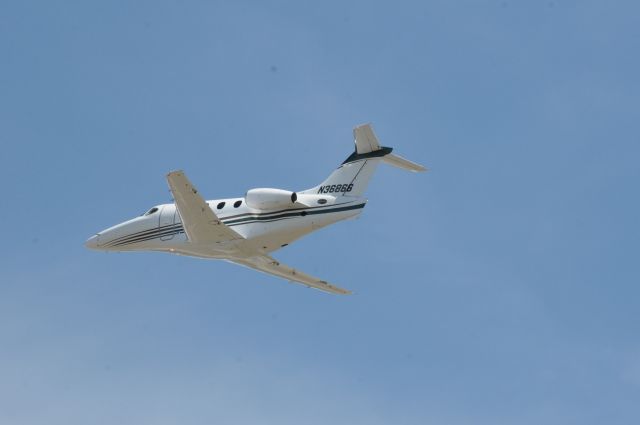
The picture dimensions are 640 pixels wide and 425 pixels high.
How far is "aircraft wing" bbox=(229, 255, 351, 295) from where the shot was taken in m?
44.4

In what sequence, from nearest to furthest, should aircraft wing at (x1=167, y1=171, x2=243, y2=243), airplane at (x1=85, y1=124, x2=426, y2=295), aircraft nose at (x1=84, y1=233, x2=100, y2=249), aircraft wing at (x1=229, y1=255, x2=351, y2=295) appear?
aircraft wing at (x1=167, y1=171, x2=243, y2=243) → airplane at (x1=85, y1=124, x2=426, y2=295) → aircraft wing at (x1=229, y1=255, x2=351, y2=295) → aircraft nose at (x1=84, y1=233, x2=100, y2=249)

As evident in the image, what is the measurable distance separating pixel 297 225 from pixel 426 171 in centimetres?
544

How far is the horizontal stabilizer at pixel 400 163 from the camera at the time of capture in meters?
41.5

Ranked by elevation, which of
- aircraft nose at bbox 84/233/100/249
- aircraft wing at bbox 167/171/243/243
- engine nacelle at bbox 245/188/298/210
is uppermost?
aircraft nose at bbox 84/233/100/249

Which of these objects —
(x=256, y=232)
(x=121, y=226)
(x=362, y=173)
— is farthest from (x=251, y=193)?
(x=121, y=226)

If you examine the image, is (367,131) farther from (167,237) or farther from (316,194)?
(167,237)

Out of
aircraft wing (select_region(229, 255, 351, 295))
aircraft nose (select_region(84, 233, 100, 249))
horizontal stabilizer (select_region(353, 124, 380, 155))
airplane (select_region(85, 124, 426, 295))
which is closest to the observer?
airplane (select_region(85, 124, 426, 295))

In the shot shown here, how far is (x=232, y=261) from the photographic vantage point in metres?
44.9

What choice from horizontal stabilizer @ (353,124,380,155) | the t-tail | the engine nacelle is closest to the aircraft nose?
the engine nacelle

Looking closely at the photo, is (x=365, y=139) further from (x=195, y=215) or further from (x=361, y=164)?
(x=195, y=215)

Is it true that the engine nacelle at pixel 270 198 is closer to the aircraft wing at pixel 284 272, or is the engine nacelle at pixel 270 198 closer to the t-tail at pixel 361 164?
the t-tail at pixel 361 164

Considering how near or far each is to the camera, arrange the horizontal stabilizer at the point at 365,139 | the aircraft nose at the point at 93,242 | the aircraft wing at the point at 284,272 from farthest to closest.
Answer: the aircraft nose at the point at 93,242, the aircraft wing at the point at 284,272, the horizontal stabilizer at the point at 365,139

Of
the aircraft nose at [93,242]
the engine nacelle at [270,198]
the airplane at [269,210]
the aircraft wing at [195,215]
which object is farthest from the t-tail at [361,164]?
the aircraft nose at [93,242]

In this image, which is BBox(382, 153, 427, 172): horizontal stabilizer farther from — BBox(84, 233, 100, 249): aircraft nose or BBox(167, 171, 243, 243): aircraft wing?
BBox(84, 233, 100, 249): aircraft nose
